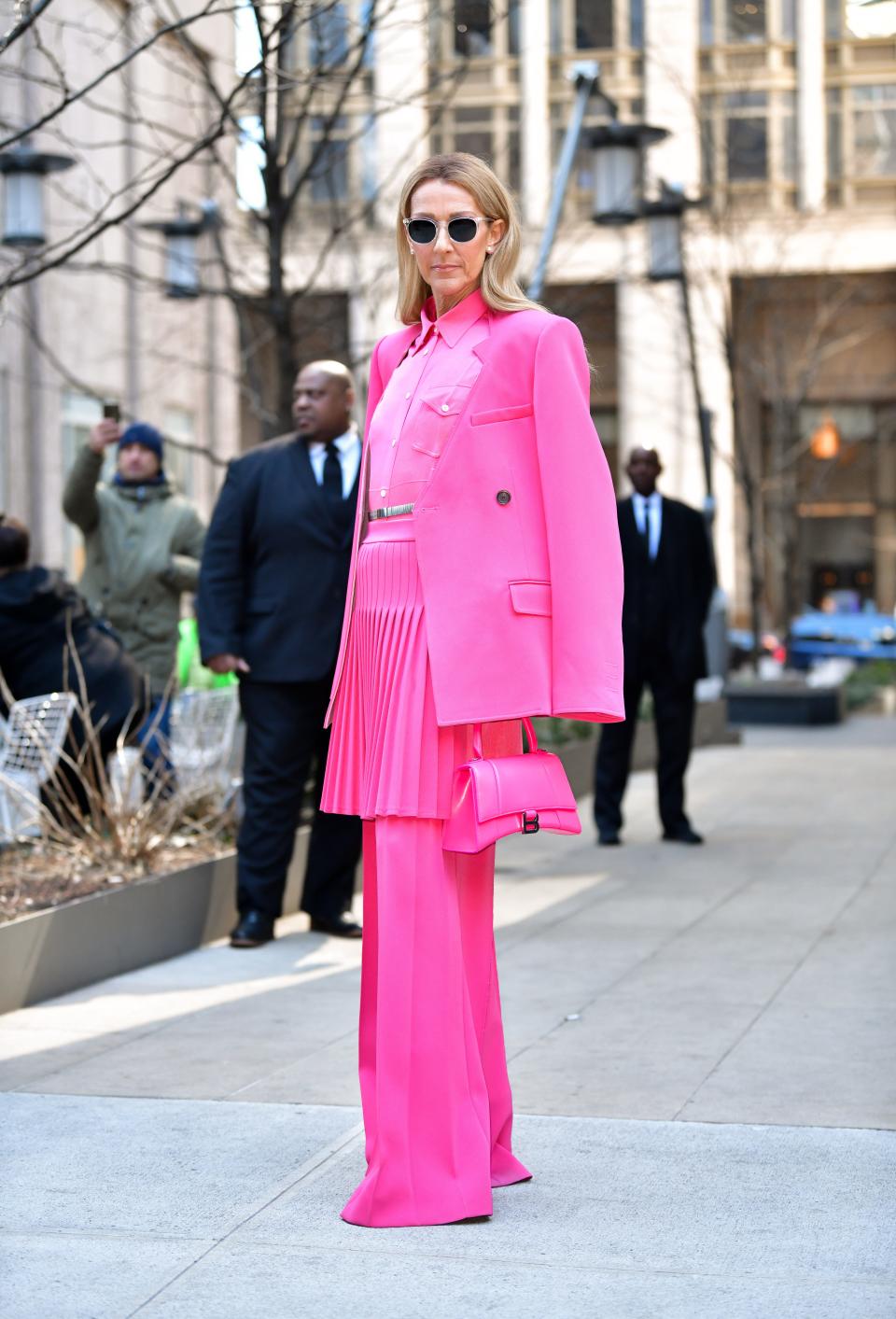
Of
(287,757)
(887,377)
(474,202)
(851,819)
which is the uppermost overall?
(887,377)

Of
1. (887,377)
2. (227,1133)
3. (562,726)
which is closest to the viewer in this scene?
(227,1133)

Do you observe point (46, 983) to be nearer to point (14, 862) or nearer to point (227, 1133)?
point (14, 862)

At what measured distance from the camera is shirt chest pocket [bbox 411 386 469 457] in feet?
13.6

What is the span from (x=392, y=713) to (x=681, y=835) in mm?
6533

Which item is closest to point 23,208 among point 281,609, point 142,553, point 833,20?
point 142,553

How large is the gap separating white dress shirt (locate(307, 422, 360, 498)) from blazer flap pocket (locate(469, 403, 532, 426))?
3.46 metres

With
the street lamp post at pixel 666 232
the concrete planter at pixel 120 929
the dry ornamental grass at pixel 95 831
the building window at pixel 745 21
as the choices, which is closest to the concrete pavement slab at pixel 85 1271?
the concrete planter at pixel 120 929

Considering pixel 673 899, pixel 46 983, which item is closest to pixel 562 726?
pixel 673 899

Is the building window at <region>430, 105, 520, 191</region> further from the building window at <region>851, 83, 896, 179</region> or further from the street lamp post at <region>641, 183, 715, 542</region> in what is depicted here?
the street lamp post at <region>641, 183, 715, 542</region>

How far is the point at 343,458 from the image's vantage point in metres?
7.61

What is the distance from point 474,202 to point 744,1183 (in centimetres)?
216

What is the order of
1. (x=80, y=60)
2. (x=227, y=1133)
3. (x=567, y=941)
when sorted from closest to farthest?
(x=227, y=1133) → (x=567, y=941) → (x=80, y=60)

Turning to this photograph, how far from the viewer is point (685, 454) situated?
133 feet

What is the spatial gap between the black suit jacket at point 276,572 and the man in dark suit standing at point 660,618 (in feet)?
9.62
